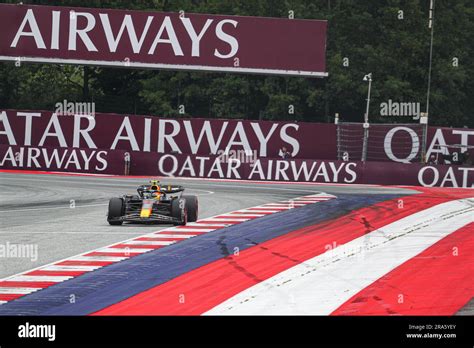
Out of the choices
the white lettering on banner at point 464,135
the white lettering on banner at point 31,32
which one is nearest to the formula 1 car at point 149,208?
the white lettering on banner at point 31,32

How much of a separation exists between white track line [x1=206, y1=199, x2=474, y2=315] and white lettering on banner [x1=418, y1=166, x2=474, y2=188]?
16.5 m

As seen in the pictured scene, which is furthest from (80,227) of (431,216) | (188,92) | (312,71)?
(188,92)

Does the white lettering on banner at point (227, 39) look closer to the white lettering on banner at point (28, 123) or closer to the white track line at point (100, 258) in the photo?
the white lettering on banner at point (28, 123)

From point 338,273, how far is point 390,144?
28.7 metres

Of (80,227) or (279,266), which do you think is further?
(80,227)

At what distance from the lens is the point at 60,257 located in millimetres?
15969

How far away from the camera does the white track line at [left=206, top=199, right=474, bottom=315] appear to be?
12.0 m

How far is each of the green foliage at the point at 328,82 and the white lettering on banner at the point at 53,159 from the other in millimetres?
16809

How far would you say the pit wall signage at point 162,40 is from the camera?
1619 inches

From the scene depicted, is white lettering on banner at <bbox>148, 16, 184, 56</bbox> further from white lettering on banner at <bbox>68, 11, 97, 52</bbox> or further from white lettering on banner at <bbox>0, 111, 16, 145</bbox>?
white lettering on banner at <bbox>0, 111, 16, 145</bbox>

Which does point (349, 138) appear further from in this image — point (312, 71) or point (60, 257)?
point (60, 257)

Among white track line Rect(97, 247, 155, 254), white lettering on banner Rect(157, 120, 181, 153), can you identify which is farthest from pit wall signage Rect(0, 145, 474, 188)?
white track line Rect(97, 247, 155, 254)

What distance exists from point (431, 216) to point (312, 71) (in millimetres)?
18858
